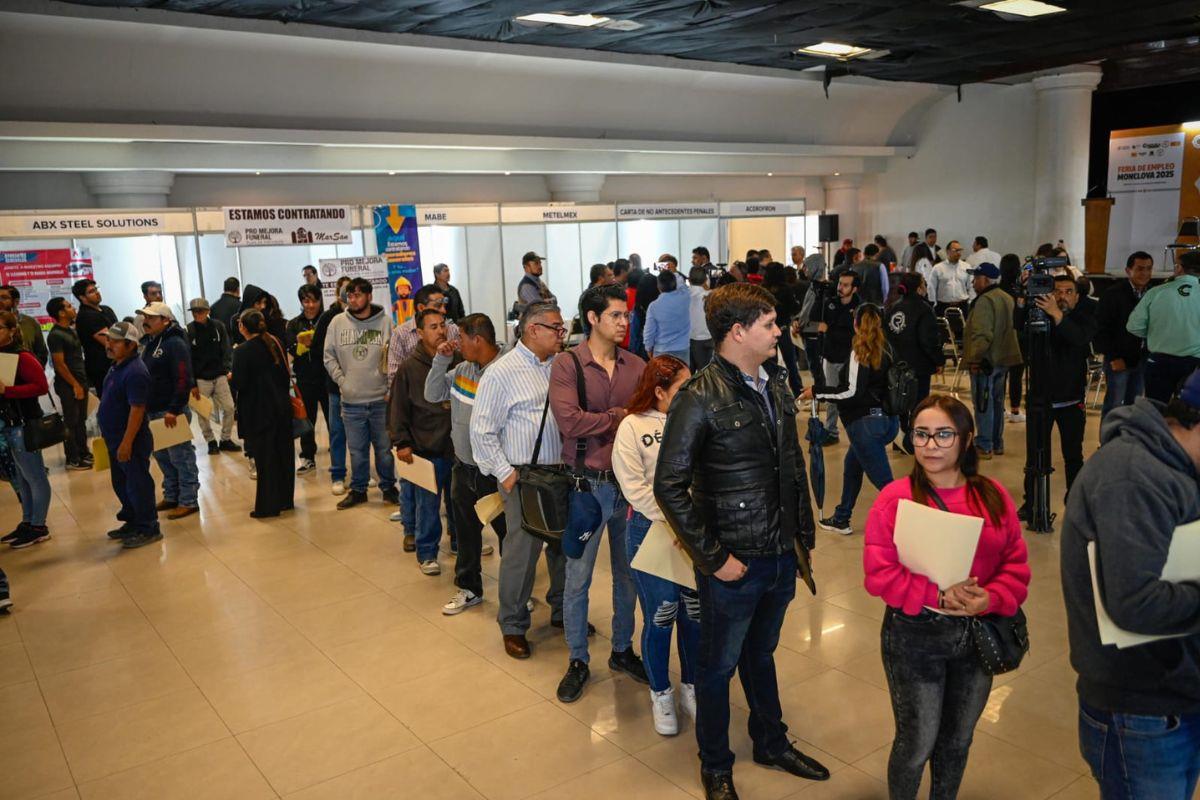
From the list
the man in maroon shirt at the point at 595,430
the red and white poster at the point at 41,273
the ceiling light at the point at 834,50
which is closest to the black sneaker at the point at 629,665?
the man in maroon shirt at the point at 595,430

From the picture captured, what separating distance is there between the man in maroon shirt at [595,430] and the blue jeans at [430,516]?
5.45ft

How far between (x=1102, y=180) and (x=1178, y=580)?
17.6 m

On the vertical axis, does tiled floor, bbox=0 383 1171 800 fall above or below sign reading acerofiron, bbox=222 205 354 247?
below

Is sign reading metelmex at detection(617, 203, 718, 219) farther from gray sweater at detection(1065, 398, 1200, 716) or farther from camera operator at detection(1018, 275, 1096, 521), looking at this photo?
gray sweater at detection(1065, 398, 1200, 716)

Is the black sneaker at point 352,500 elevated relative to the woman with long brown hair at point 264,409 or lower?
lower

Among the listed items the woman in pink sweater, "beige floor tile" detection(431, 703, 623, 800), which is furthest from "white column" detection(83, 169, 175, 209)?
the woman in pink sweater

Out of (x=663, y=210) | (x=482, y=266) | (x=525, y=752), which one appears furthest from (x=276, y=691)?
(x=663, y=210)

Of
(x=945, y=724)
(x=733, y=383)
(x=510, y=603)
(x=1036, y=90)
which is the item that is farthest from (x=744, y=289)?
(x=1036, y=90)

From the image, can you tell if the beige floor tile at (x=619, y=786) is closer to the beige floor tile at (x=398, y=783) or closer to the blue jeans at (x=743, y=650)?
the blue jeans at (x=743, y=650)

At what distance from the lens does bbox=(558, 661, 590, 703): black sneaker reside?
4.12 m

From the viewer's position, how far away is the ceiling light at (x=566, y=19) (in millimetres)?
9641

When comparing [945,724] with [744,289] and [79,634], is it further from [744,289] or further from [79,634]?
[79,634]

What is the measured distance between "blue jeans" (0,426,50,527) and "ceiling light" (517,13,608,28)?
6.10m

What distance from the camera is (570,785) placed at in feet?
11.4
